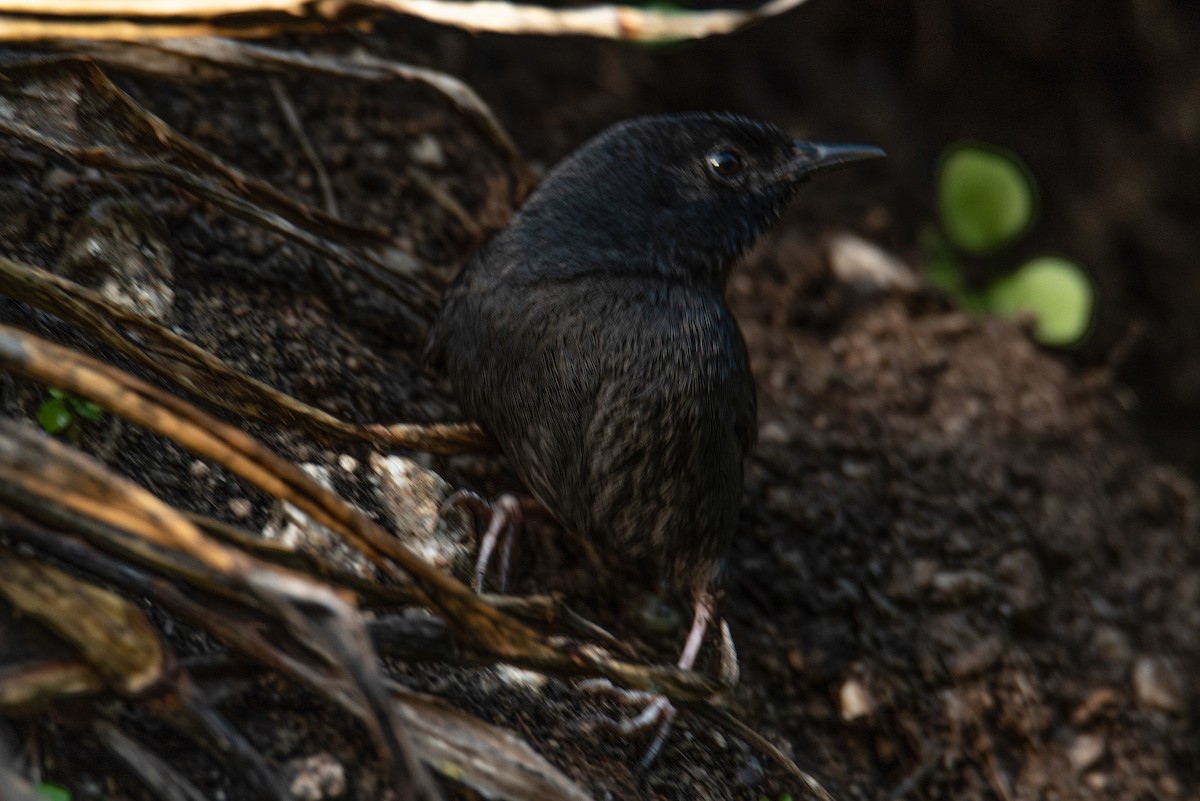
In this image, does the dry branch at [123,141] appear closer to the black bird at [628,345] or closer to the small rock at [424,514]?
the black bird at [628,345]

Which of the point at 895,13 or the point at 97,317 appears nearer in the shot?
the point at 97,317

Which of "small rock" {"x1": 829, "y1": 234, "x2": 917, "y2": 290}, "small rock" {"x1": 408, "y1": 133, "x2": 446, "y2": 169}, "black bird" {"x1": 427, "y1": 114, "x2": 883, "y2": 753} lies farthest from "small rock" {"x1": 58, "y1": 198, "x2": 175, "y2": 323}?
"small rock" {"x1": 829, "y1": 234, "x2": 917, "y2": 290}

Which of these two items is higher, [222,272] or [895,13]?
[895,13]

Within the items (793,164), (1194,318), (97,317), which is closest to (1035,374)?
(1194,318)

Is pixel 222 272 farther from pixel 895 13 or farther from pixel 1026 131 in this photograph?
pixel 1026 131

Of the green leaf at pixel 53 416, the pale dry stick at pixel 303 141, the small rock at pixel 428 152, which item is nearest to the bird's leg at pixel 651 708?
the green leaf at pixel 53 416

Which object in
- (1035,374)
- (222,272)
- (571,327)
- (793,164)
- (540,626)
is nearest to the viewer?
(540,626)

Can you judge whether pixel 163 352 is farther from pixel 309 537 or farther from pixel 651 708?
pixel 651 708
